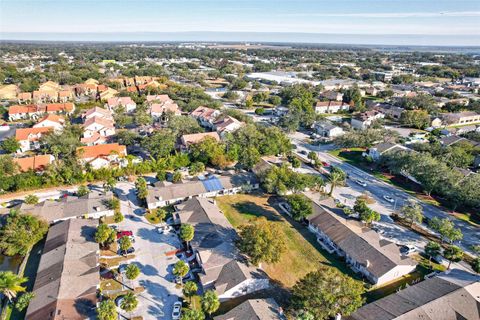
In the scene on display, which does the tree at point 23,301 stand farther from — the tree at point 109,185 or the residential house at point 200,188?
the tree at point 109,185

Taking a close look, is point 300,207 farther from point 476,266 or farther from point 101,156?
point 101,156

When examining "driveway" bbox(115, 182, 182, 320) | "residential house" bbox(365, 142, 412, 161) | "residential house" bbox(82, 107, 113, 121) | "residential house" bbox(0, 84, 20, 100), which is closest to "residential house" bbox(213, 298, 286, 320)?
"driveway" bbox(115, 182, 182, 320)

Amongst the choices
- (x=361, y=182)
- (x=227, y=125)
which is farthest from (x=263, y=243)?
(x=227, y=125)

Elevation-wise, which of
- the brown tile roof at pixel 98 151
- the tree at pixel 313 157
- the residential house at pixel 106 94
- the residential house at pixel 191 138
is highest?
the residential house at pixel 106 94

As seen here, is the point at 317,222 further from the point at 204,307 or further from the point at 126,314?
the point at 126,314

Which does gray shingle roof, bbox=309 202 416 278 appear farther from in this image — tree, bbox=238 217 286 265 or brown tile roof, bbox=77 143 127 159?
brown tile roof, bbox=77 143 127 159

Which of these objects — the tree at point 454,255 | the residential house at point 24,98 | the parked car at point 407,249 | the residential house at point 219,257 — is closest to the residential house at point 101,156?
the residential house at point 219,257
